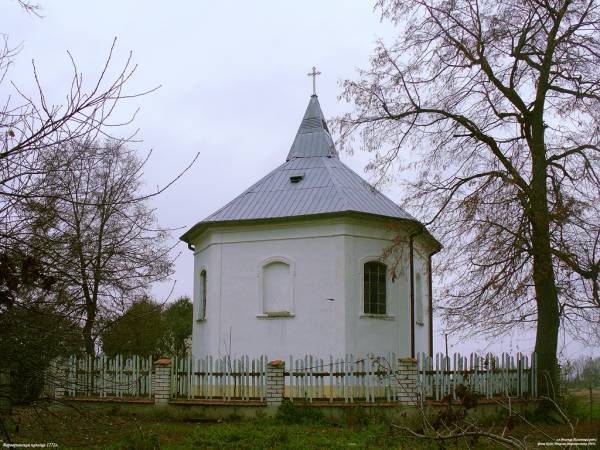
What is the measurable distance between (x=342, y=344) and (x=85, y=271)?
13.1m

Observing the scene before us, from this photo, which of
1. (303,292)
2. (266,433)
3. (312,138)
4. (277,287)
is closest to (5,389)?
(266,433)

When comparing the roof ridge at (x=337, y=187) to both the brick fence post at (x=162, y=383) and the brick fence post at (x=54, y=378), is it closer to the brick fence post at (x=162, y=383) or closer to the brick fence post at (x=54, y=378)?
the brick fence post at (x=162, y=383)

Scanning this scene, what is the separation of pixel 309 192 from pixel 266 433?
922 cm

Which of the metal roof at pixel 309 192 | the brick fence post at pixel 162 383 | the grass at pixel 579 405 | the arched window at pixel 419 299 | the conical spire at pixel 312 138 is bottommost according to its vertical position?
the grass at pixel 579 405

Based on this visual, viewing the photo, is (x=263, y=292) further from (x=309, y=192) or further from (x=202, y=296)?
(x=309, y=192)

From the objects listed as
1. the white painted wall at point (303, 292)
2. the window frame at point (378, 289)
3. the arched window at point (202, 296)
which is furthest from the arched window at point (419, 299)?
the arched window at point (202, 296)

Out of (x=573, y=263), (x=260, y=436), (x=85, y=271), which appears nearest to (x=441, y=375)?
A: (x=573, y=263)

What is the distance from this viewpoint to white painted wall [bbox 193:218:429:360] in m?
18.0

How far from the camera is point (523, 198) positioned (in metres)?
14.7

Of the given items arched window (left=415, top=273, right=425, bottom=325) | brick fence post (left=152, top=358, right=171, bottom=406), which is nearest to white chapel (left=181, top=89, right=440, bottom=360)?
arched window (left=415, top=273, right=425, bottom=325)

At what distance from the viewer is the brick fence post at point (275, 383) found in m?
14.7

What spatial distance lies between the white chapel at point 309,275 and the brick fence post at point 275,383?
10.1ft

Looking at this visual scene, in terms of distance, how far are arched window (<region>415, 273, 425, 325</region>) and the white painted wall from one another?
4.89 feet

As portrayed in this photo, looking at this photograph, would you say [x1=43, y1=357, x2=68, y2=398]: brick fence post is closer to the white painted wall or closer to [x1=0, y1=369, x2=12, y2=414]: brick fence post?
[x1=0, y1=369, x2=12, y2=414]: brick fence post
